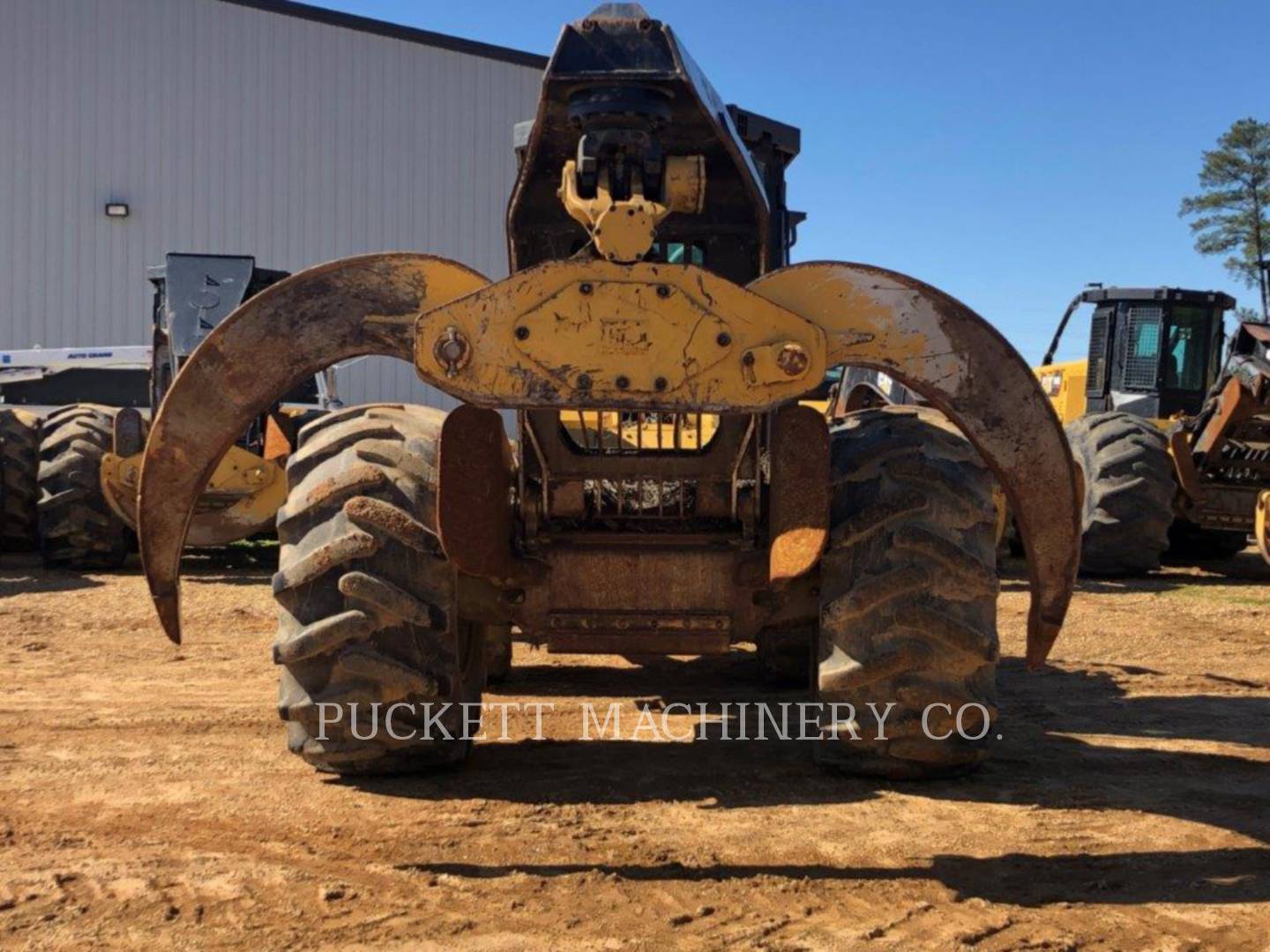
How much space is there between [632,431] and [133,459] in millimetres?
6609

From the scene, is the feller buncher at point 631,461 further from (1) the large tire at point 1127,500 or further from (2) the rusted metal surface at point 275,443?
(1) the large tire at point 1127,500

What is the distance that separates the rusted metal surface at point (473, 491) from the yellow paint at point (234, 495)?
6640 mm

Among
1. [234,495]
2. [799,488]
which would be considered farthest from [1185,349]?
[799,488]

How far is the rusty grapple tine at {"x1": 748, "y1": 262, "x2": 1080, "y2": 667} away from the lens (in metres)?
3.42

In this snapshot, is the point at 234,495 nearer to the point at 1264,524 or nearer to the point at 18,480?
the point at 18,480

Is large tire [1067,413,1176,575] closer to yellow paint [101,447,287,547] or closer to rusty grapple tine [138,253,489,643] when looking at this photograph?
yellow paint [101,447,287,547]

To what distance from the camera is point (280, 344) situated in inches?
136

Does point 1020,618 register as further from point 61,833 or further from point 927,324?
point 61,833

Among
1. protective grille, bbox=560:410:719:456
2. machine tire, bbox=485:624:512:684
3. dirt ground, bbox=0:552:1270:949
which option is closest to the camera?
dirt ground, bbox=0:552:1270:949

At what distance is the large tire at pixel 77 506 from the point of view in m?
11.1

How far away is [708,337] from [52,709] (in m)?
3.88

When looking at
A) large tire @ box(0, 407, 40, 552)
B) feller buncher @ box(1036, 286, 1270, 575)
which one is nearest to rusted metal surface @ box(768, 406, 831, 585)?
feller buncher @ box(1036, 286, 1270, 575)

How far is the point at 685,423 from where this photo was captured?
5.50 metres

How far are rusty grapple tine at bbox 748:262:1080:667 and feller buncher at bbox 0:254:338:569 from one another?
749 centimetres
